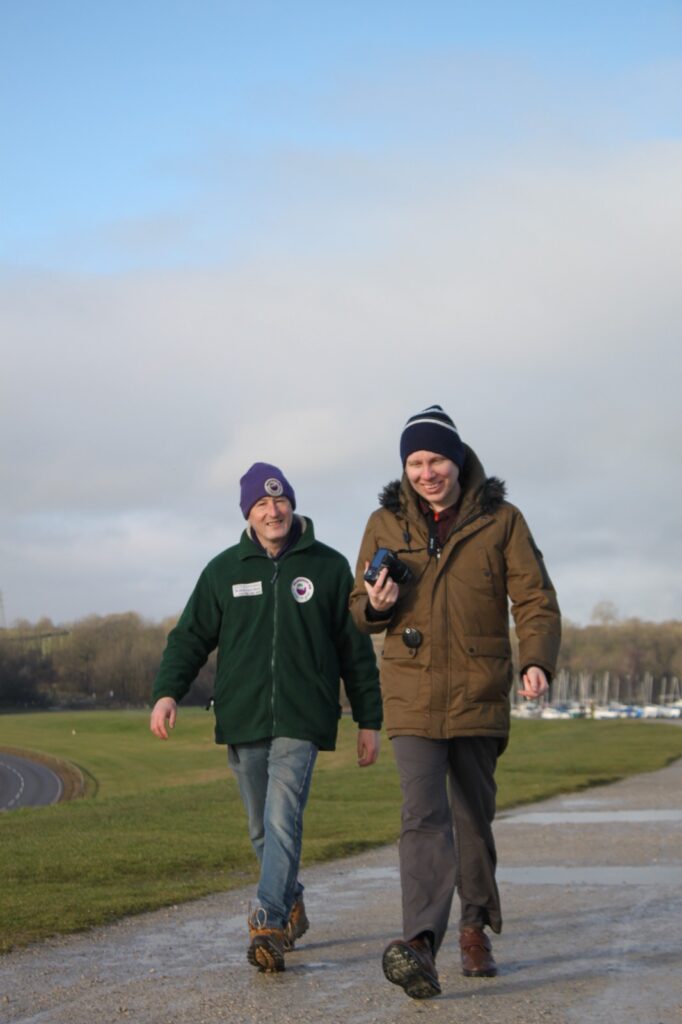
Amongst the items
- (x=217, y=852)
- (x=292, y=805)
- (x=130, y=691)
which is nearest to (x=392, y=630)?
(x=292, y=805)

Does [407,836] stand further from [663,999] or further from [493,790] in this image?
[663,999]

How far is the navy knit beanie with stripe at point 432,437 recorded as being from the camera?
667 centimetres

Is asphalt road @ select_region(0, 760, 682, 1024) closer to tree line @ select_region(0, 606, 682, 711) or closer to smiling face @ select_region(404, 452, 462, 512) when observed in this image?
smiling face @ select_region(404, 452, 462, 512)

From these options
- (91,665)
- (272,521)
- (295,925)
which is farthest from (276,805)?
(91,665)

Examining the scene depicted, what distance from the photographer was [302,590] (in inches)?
297

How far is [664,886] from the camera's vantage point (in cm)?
945

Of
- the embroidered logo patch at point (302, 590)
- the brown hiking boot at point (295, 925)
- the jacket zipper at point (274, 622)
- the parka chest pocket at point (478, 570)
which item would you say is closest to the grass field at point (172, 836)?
the brown hiking boot at point (295, 925)

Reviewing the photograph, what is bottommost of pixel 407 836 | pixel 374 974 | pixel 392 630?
pixel 374 974

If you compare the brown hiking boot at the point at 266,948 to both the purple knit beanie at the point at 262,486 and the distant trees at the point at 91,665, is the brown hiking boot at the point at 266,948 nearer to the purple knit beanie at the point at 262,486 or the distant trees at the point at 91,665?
the purple knit beanie at the point at 262,486

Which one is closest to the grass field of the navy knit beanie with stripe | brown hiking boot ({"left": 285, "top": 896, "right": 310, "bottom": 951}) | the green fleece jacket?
brown hiking boot ({"left": 285, "top": 896, "right": 310, "bottom": 951})

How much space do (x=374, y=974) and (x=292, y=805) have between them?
974 mm

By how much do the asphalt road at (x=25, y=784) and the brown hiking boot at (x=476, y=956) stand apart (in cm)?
4136

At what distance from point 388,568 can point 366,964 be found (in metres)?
1.91

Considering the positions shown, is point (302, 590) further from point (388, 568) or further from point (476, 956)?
point (476, 956)
